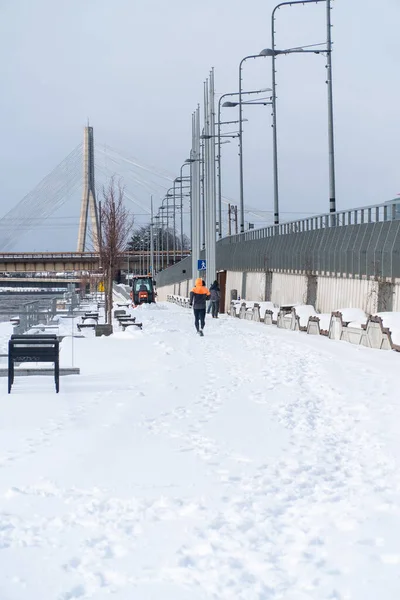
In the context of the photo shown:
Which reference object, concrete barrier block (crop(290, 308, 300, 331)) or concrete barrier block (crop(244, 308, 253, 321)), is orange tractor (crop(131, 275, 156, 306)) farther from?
concrete barrier block (crop(290, 308, 300, 331))

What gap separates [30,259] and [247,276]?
61.2 meters

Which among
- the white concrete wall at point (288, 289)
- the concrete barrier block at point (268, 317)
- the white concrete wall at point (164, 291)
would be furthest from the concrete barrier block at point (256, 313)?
the white concrete wall at point (164, 291)

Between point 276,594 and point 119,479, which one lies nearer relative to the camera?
point 276,594

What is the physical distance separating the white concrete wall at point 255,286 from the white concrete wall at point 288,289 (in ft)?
7.89

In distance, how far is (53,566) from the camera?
19.3 feet

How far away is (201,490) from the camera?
7754mm

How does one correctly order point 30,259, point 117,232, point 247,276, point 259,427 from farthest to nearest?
1. point 30,259
2. point 247,276
3. point 117,232
4. point 259,427

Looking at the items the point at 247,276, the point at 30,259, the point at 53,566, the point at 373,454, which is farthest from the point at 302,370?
the point at 30,259

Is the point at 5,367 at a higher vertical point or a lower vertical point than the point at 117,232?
lower

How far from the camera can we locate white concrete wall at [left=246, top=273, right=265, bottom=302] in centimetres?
4997

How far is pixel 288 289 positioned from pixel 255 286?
9603mm

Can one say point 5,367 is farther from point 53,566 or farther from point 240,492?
point 53,566

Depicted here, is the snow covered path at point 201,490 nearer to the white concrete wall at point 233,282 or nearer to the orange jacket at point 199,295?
the orange jacket at point 199,295

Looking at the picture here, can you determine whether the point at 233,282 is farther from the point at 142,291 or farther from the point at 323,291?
the point at 323,291
